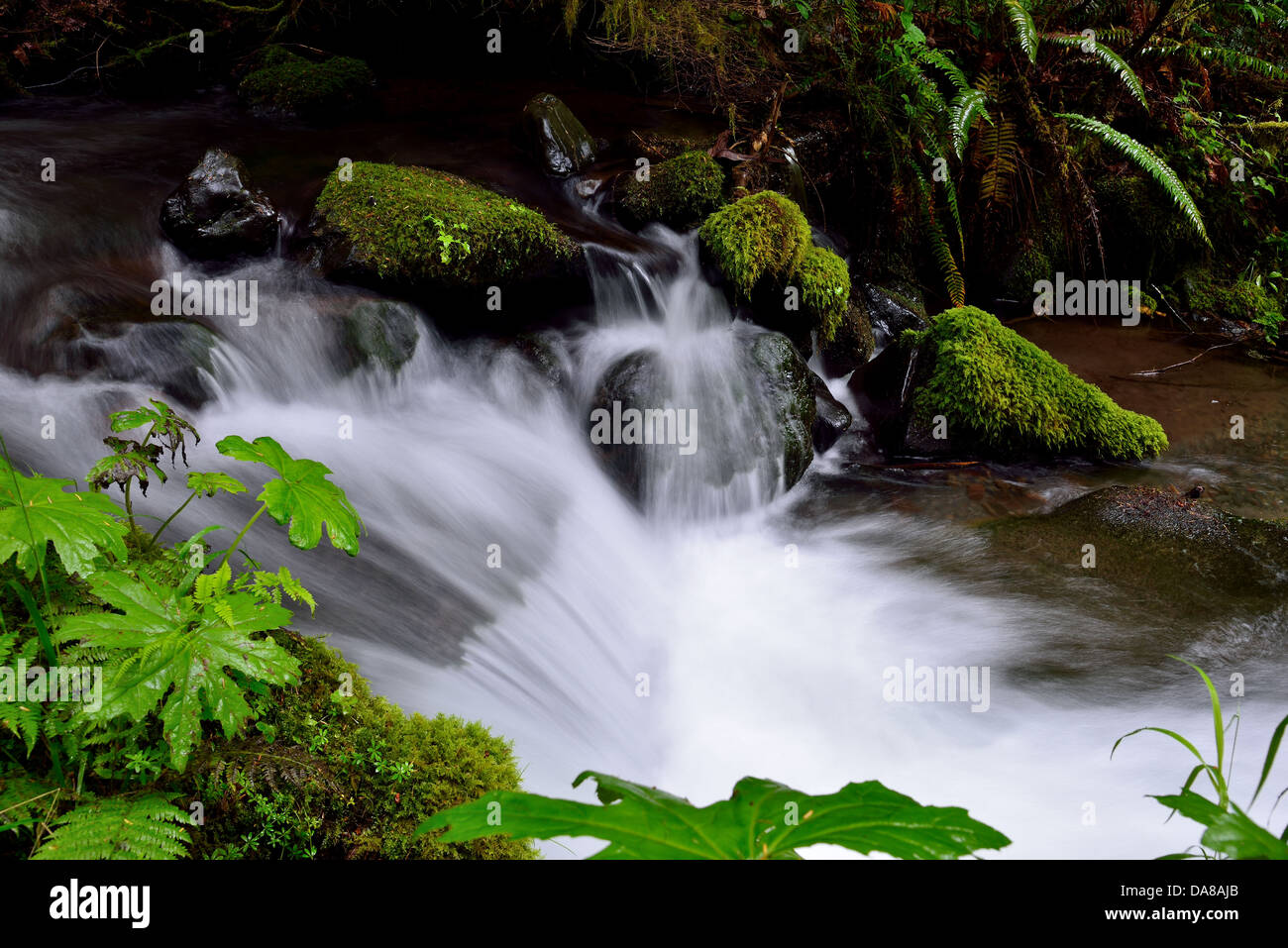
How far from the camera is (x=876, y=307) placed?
750 centimetres

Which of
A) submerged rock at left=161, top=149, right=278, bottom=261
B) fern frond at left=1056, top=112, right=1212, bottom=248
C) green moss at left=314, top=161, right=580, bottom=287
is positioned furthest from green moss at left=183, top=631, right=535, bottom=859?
fern frond at left=1056, top=112, right=1212, bottom=248

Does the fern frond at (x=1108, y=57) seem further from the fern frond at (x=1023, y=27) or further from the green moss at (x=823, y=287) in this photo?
the green moss at (x=823, y=287)

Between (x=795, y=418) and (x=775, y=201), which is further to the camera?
(x=775, y=201)

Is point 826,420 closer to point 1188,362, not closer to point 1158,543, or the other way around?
point 1158,543

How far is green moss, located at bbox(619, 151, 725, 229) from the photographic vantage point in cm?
648

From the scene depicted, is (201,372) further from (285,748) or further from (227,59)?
(227,59)

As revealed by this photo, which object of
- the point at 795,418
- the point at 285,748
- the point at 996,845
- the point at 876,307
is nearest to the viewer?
the point at 996,845

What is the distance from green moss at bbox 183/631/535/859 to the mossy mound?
619cm

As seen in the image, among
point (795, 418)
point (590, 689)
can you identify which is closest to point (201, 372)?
point (590, 689)

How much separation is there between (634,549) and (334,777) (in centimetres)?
311

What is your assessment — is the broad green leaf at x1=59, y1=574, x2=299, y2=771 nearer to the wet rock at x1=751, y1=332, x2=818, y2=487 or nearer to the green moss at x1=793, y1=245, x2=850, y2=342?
the wet rock at x1=751, y1=332, x2=818, y2=487

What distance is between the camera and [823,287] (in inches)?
254

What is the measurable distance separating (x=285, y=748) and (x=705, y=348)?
14.2ft

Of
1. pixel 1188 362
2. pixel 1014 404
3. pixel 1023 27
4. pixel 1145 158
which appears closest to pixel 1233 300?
pixel 1188 362
